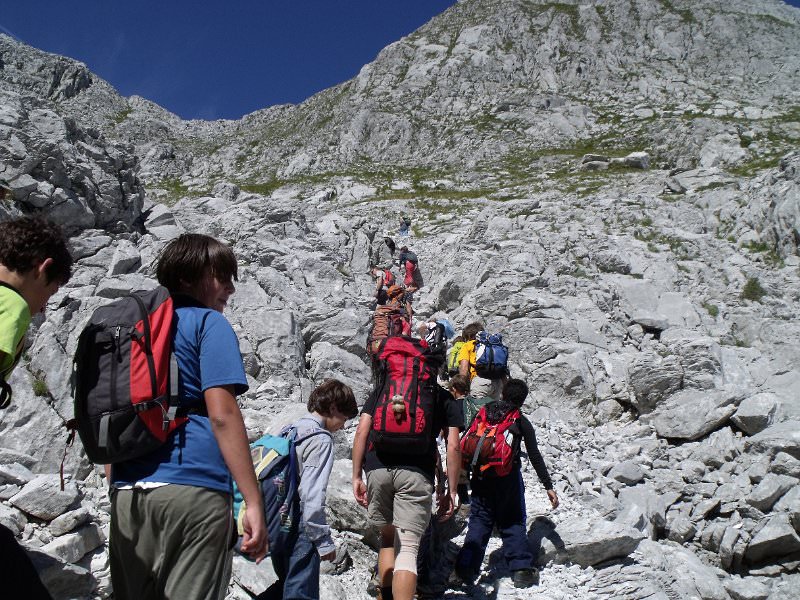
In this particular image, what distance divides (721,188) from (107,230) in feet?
81.8

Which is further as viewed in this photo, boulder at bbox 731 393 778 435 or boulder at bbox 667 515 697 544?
boulder at bbox 731 393 778 435

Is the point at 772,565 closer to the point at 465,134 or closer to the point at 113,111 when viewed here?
the point at 465,134

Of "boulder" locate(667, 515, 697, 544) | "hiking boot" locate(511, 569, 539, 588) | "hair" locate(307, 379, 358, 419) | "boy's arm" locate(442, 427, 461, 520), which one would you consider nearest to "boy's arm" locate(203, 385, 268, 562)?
"hair" locate(307, 379, 358, 419)

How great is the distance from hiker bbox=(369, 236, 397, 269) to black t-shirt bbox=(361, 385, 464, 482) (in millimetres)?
16115

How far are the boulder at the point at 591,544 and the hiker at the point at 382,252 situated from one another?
15.9 meters

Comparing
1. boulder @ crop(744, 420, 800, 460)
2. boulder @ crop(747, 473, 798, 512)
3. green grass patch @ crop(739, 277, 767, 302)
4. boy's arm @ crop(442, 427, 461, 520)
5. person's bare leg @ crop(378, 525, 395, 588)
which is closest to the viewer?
person's bare leg @ crop(378, 525, 395, 588)

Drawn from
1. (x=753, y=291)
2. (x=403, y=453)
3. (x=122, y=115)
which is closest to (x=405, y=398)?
(x=403, y=453)

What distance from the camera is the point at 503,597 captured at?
20.2 feet

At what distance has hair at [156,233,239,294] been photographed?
10.8 feet

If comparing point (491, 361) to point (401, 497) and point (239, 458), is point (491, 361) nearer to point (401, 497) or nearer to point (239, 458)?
point (401, 497)

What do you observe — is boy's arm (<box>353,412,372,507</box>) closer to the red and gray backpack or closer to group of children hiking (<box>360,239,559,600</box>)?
group of children hiking (<box>360,239,559,600</box>)

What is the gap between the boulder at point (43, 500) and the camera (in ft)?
18.0

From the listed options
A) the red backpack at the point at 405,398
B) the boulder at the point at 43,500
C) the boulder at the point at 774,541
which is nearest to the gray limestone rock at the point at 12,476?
the boulder at the point at 43,500

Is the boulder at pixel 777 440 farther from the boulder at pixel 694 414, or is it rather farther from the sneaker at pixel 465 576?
the sneaker at pixel 465 576
